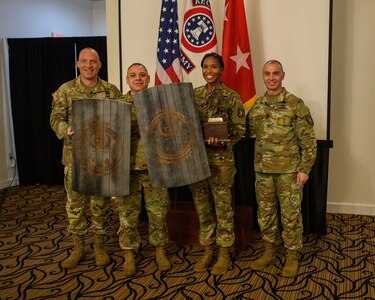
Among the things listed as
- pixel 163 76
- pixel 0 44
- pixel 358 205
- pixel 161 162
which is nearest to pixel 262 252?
pixel 161 162

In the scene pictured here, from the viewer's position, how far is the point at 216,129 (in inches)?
90.9

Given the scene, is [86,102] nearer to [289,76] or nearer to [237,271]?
[237,271]

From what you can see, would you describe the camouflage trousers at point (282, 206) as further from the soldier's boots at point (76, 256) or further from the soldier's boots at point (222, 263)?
the soldier's boots at point (76, 256)

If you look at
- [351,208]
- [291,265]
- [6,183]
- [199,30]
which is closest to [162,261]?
[291,265]

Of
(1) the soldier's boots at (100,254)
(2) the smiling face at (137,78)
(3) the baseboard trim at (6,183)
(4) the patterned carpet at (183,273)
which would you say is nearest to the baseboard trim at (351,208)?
(4) the patterned carpet at (183,273)

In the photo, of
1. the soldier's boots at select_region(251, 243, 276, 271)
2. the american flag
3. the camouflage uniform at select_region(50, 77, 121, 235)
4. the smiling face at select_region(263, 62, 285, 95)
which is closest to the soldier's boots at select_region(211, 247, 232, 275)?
the soldier's boots at select_region(251, 243, 276, 271)

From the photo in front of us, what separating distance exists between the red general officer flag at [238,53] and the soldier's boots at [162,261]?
4.50ft

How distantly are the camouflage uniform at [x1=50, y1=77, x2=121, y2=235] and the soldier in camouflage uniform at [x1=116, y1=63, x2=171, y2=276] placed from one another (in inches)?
7.1

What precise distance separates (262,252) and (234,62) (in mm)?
1544

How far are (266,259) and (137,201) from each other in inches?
37.4

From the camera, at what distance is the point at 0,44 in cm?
516

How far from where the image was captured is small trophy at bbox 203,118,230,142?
229 centimetres

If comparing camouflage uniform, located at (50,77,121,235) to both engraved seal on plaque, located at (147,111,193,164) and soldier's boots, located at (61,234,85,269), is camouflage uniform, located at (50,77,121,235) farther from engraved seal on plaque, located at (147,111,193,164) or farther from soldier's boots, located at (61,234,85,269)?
engraved seal on plaque, located at (147,111,193,164)

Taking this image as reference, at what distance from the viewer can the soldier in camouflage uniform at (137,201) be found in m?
2.44
